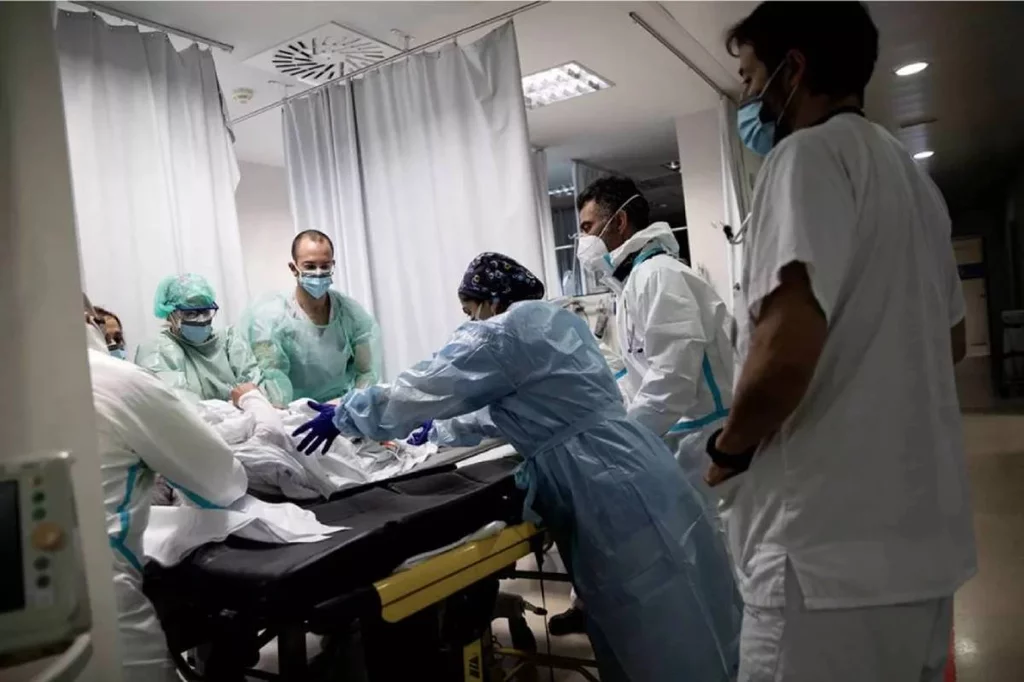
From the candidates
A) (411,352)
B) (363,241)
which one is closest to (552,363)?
(411,352)

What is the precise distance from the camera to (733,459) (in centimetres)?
96

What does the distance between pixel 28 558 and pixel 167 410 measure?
719 millimetres

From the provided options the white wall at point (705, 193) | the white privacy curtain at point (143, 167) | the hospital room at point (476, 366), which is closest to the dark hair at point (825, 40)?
the hospital room at point (476, 366)

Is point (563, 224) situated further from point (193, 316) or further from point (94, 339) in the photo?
point (94, 339)

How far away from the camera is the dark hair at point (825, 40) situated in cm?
98

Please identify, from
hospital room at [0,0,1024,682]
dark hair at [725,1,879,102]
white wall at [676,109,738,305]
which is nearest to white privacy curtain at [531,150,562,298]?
hospital room at [0,0,1024,682]

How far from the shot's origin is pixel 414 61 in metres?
2.89

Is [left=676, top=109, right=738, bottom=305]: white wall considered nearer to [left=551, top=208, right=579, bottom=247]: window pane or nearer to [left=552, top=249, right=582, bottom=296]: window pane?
[left=552, top=249, right=582, bottom=296]: window pane

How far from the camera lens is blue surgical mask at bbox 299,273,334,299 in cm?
255

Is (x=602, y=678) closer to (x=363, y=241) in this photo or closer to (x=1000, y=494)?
(x=363, y=241)

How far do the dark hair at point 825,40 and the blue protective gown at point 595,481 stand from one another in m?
0.87

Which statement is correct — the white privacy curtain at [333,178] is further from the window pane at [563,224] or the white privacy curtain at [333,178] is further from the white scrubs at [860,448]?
the window pane at [563,224]

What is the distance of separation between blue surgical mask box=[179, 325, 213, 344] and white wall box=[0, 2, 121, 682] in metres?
1.52

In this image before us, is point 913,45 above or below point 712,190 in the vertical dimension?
above
